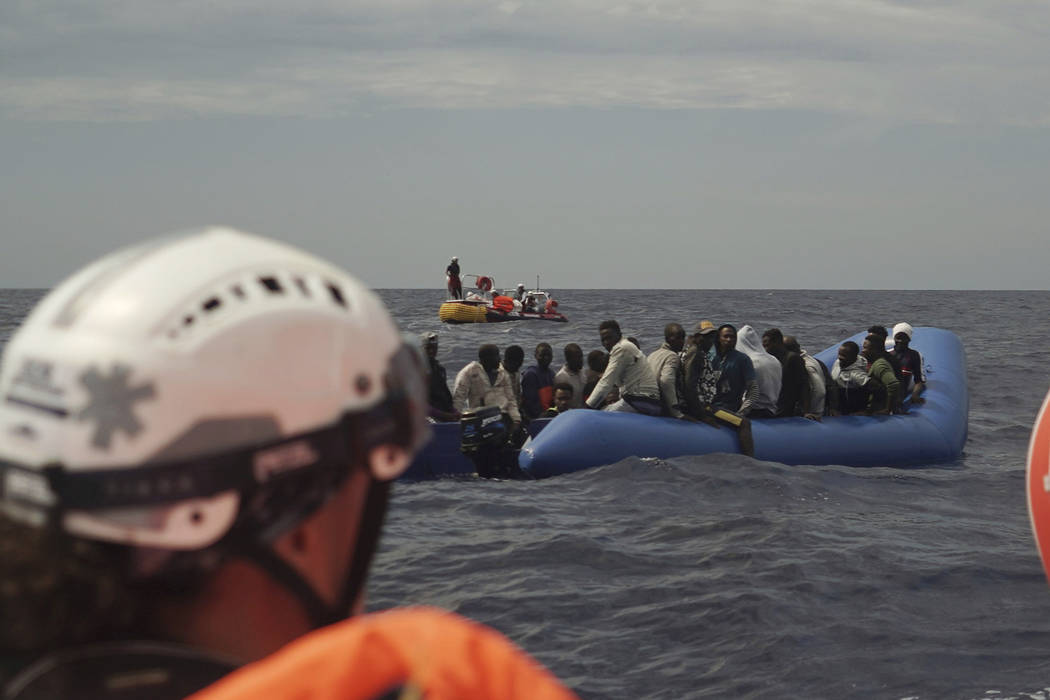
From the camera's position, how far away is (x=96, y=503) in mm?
849

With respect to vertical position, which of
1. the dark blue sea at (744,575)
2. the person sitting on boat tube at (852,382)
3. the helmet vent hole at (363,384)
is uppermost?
the helmet vent hole at (363,384)

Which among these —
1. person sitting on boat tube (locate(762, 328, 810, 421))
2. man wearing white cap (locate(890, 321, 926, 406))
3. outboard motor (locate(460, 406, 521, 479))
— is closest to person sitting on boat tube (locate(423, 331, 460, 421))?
outboard motor (locate(460, 406, 521, 479))

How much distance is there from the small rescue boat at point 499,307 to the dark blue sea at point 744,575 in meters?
23.9

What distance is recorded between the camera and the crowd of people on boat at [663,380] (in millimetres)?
11367

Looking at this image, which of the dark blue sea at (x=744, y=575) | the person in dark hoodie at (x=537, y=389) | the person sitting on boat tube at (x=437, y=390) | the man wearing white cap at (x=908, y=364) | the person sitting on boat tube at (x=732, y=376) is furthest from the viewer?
the man wearing white cap at (x=908, y=364)

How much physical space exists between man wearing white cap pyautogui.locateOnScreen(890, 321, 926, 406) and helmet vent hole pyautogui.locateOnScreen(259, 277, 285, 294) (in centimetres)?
1360

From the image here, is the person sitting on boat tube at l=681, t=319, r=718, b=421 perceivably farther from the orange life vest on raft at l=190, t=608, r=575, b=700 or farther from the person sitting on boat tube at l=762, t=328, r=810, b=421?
the orange life vest on raft at l=190, t=608, r=575, b=700

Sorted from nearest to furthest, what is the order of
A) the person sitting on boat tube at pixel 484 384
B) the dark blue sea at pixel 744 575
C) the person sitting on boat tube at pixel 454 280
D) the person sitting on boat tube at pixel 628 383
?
the dark blue sea at pixel 744 575, the person sitting on boat tube at pixel 484 384, the person sitting on boat tube at pixel 628 383, the person sitting on boat tube at pixel 454 280

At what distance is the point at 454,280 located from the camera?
36375mm

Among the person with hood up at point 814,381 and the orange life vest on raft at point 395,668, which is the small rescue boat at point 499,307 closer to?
the person with hood up at point 814,381

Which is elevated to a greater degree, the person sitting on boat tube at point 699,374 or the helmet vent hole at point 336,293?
the helmet vent hole at point 336,293

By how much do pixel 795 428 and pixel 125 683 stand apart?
1184 centimetres

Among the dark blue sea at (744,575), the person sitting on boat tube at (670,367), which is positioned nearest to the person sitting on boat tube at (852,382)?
the dark blue sea at (744,575)

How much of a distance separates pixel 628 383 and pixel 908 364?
4190 mm
